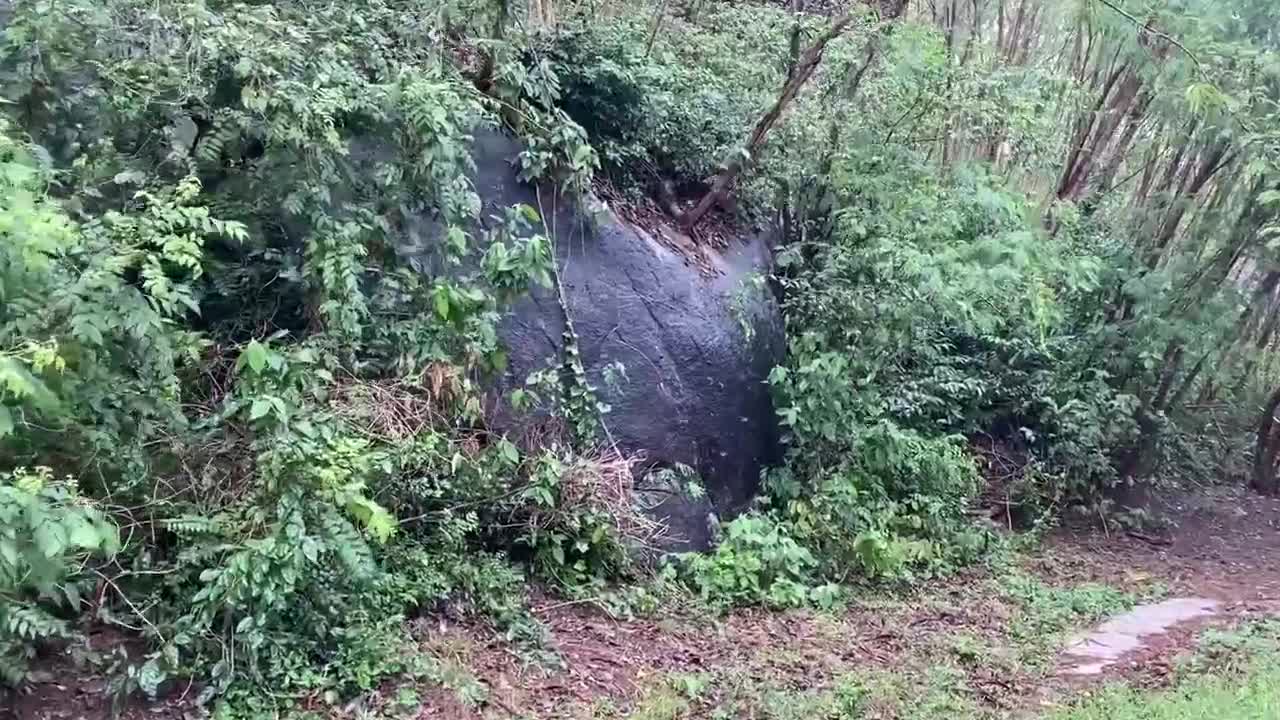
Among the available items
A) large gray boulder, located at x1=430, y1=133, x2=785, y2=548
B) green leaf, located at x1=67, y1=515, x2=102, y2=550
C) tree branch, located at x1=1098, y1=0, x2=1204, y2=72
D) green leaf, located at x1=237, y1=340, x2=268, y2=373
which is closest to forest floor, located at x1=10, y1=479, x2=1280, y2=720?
green leaf, located at x1=67, y1=515, x2=102, y2=550

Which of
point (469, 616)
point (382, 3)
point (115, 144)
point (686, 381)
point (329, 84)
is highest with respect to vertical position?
point (382, 3)

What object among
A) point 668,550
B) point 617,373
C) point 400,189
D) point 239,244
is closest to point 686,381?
point 617,373

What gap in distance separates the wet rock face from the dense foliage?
0.22 meters

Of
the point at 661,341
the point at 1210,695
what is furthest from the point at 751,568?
the point at 1210,695

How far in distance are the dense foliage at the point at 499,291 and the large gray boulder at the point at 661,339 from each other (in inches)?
8.6

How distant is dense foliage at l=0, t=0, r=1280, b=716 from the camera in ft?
17.0

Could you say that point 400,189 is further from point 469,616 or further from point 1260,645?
point 1260,645

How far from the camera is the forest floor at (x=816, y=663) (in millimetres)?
5664

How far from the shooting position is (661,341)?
856cm

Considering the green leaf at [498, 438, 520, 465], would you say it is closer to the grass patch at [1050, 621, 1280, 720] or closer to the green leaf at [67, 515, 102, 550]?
the green leaf at [67, 515, 102, 550]

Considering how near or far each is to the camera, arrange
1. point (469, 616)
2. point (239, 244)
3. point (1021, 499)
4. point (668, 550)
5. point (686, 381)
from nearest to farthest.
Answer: point (469, 616) < point (239, 244) < point (668, 550) < point (686, 381) < point (1021, 499)

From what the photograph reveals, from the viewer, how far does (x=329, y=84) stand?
6.57 m

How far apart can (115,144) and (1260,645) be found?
8.18 metres

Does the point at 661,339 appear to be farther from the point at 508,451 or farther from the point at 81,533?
the point at 81,533
